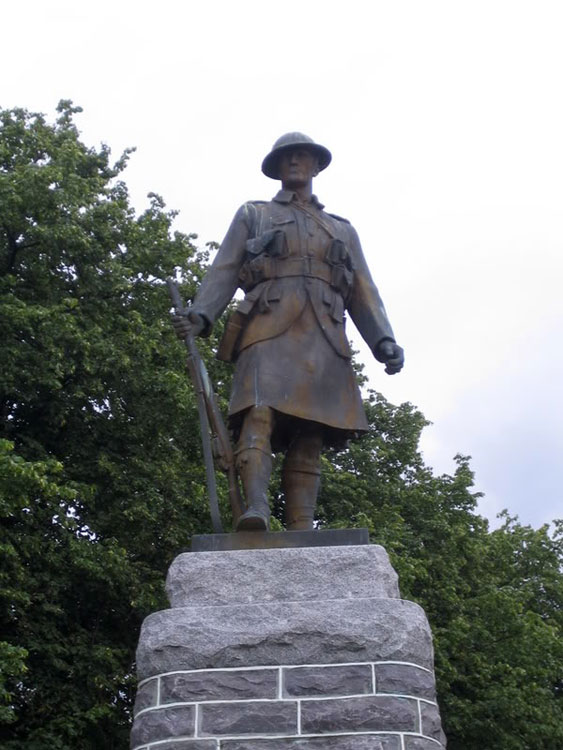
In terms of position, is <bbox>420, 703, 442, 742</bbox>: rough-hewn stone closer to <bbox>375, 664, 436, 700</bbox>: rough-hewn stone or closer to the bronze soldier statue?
<bbox>375, 664, 436, 700</bbox>: rough-hewn stone

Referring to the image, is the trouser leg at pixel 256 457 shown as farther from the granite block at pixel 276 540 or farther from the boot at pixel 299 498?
the boot at pixel 299 498

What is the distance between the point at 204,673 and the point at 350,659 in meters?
0.73

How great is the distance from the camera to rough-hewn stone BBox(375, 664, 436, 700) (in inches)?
255

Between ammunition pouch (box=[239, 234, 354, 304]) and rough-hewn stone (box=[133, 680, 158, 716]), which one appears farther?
ammunition pouch (box=[239, 234, 354, 304])

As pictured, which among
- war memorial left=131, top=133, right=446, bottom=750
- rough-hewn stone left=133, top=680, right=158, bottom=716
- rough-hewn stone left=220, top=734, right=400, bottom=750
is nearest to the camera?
rough-hewn stone left=220, top=734, right=400, bottom=750

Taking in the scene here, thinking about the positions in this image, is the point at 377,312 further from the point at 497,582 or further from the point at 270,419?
the point at 497,582

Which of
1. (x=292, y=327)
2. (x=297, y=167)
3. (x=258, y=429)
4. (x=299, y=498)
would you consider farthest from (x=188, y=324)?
(x=297, y=167)

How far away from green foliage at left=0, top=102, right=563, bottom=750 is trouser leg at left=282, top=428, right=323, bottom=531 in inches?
279

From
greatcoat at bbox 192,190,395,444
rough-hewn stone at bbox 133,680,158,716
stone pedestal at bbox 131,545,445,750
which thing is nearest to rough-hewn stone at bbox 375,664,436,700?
stone pedestal at bbox 131,545,445,750

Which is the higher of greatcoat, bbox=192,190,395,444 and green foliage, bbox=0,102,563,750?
green foliage, bbox=0,102,563,750

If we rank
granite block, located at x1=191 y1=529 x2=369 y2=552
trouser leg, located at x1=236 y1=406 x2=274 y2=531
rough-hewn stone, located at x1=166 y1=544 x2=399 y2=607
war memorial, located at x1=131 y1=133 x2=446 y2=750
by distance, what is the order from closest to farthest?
war memorial, located at x1=131 y1=133 x2=446 y2=750 → rough-hewn stone, located at x1=166 y1=544 x2=399 y2=607 → granite block, located at x1=191 y1=529 x2=369 y2=552 → trouser leg, located at x1=236 y1=406 x2=274 y2=531

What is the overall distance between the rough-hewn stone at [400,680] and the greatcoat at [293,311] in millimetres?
1699

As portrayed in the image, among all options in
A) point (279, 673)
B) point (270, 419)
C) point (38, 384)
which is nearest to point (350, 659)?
point (279, 673)

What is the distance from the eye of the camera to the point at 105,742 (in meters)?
16.8
